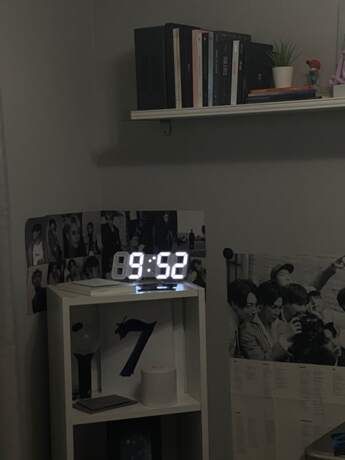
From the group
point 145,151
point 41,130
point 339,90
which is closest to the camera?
point 339,90

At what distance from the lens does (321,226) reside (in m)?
2.35

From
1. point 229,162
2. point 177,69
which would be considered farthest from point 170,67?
point 229,162

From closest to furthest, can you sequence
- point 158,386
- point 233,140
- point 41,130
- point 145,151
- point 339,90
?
point 339,90, point 158,386, point 41,130, point 233,140, point 145,151

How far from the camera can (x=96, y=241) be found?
8.71ft

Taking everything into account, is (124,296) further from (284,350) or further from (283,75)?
(283,75)

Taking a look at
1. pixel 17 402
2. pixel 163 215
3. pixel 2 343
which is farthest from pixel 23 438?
pixel 163 215

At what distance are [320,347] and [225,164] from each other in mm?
661

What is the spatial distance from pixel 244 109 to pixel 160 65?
0.30 m

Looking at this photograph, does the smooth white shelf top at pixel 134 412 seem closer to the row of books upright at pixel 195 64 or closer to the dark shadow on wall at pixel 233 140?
the dark shadow on wall at pixel 233 140

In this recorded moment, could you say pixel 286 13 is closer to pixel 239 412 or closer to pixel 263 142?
pixel 263 142

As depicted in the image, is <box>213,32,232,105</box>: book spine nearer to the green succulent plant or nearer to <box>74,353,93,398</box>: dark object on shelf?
the green succulent plant

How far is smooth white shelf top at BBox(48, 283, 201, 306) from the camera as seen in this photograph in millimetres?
2143

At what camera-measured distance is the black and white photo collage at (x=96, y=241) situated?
2334mm

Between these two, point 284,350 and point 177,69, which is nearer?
point 177,69
